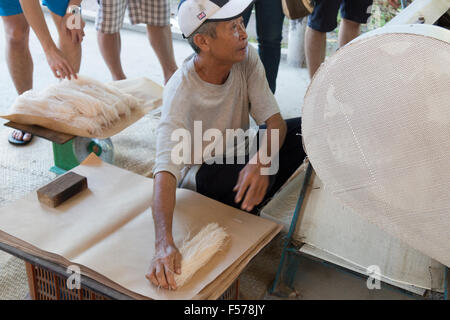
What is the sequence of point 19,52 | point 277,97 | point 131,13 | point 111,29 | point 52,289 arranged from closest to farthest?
1. point 52,289
2. point 19,52
3. point 111,29
4. point 131,13
5. point 277,97

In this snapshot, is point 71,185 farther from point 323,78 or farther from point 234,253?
point 323,78

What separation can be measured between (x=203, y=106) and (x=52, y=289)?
2.37 ft

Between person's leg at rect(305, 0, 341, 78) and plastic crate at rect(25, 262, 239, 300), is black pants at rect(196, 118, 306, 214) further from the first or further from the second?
person's leg at rect(305, 0, 341, 78)

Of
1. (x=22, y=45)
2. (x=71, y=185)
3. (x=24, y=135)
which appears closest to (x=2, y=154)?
(x=24, y=135)

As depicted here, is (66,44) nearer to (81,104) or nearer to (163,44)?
(81,104)

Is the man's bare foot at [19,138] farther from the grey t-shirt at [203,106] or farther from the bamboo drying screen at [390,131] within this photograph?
the bamboo drying screen at [390,131]

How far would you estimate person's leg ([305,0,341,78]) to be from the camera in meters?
2.56

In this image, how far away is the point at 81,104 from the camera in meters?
2.03

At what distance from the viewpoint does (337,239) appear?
143 cm

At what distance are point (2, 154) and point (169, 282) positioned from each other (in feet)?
4.80

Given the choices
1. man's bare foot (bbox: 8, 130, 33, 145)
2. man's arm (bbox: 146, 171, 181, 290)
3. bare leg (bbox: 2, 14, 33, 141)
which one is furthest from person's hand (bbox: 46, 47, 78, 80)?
man's arm (bbox: 146, 171, 181, 290)

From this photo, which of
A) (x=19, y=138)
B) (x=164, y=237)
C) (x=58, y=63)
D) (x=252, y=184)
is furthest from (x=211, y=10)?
(x=19, y=138)

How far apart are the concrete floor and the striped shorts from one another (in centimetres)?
59

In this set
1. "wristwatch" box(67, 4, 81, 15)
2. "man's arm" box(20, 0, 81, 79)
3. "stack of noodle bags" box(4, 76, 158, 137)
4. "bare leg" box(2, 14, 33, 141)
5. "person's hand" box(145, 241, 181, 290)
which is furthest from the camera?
"bare leg" box(2, 14, 33, 141)
